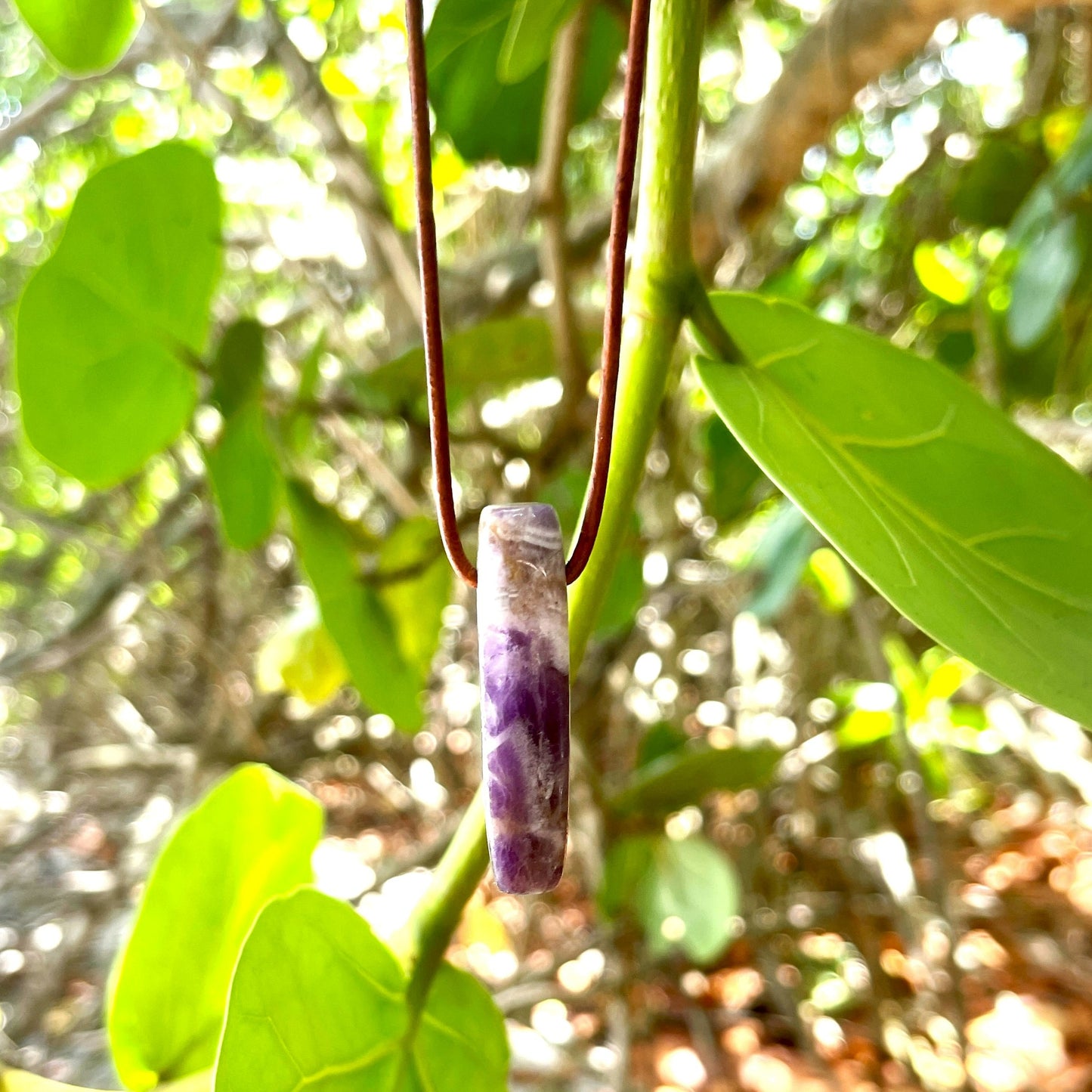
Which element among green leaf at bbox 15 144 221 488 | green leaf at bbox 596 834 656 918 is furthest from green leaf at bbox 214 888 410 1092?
green leaf at bbox 596 834 656 918

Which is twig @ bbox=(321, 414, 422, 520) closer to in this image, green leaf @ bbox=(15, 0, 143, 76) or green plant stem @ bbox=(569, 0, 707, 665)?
green leaf @ bbox=(15, 0, 143, 76)

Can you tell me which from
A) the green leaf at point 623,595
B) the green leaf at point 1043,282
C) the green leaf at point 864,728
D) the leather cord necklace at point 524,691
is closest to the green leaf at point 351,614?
the green leaf at point 623,595

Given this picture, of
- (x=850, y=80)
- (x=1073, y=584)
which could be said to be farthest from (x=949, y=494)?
(x=850, y=80)

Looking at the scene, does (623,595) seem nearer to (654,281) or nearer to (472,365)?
(472,365)

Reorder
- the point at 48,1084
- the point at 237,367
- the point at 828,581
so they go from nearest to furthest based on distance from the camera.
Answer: the point at 48,1084, the point at 237,367, the point at 828,581

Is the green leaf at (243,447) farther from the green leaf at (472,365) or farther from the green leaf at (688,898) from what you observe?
the green leaf at (688,898)

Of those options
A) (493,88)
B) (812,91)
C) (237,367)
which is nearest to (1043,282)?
(812,91)
